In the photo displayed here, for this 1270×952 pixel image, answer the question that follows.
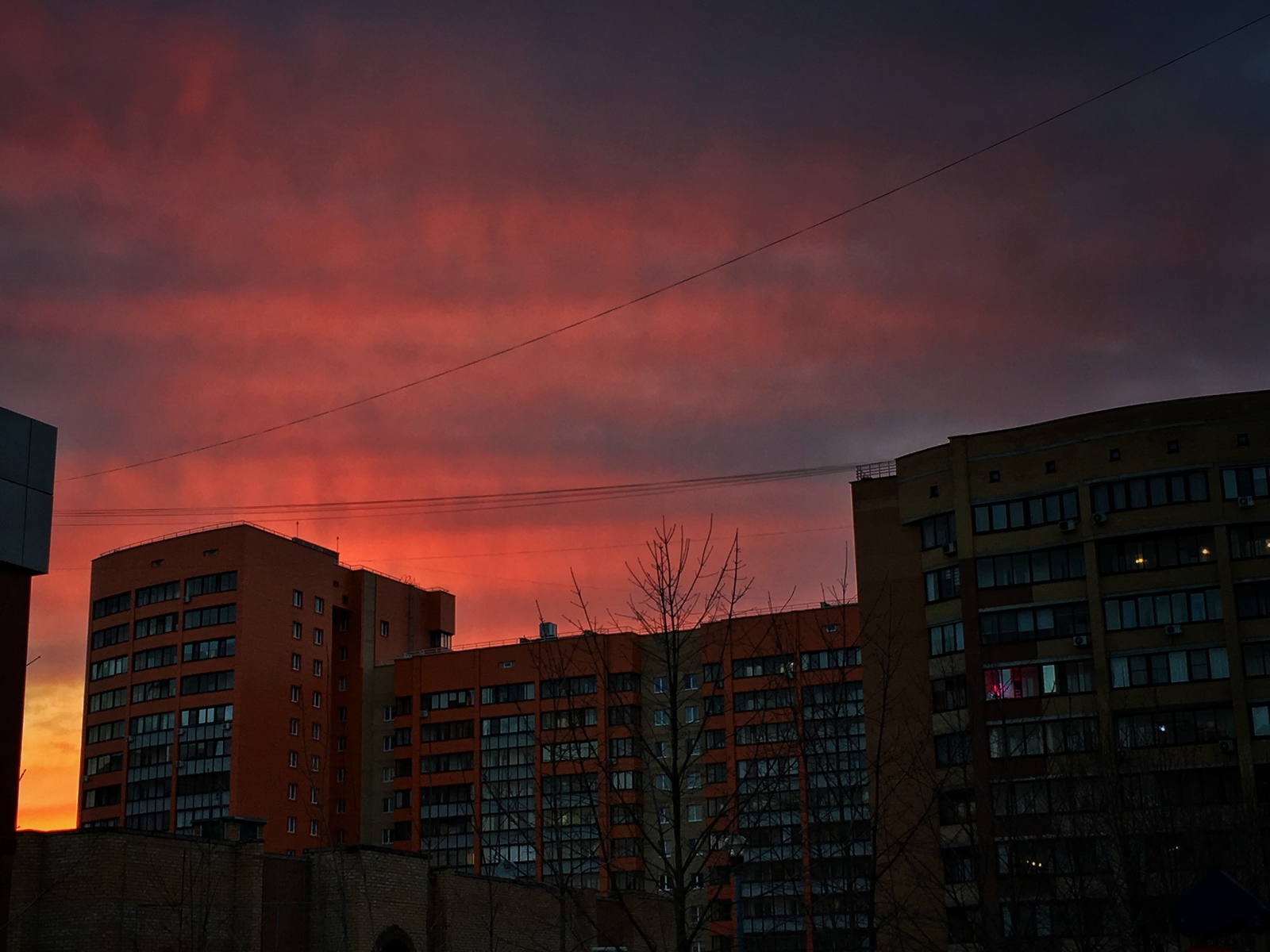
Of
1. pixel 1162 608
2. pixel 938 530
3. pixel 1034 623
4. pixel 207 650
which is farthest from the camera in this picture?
pixel 207 650

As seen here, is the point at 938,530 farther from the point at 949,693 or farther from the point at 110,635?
the point at 110,635

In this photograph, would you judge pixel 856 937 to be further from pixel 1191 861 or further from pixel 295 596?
pixel 295 596

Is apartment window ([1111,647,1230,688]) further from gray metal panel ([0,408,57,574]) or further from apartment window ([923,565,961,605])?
gray metal panel ([0,408,57,574])

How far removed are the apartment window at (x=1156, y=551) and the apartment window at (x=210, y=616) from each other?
64.7m

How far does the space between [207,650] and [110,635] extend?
35.0ft

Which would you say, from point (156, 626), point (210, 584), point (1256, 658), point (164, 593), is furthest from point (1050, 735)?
point (156, 626)

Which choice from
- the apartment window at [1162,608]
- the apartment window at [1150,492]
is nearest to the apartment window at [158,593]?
the apartment window at [1150,492]

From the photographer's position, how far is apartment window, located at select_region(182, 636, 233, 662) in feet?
360

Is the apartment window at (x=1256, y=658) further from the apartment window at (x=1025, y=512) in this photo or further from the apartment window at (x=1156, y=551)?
the apartment window at (x=1025, y=512)

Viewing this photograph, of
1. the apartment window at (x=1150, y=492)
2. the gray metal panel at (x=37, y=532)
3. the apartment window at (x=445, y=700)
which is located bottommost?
the gray metal panel at (x=37, y=532)

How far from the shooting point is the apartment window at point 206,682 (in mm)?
109312

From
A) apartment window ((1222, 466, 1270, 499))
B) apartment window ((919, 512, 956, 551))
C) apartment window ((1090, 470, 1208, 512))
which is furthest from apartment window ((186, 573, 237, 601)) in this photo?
apartment window ((1222, 466, 1270, 499))

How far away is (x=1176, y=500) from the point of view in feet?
225

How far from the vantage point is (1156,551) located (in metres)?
69.0
